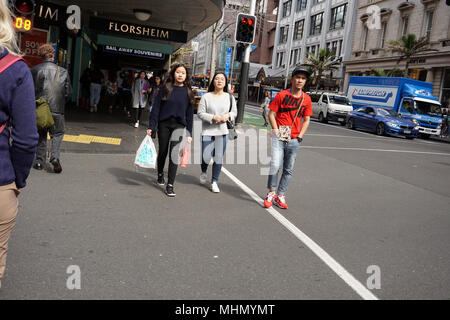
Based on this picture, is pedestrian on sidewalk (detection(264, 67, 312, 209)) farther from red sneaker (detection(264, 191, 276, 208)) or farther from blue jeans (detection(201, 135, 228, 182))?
blue jeans (detection(201, 135, 228, 182))

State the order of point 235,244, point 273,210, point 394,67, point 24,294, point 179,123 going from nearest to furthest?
point 24,294
point 235,244
point 273,210
point 179,123
point 394,67

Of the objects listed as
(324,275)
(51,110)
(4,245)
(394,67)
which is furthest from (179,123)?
(394,67)

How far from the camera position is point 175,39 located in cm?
1483

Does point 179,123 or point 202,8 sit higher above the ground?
point 202,8

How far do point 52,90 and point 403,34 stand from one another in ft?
119

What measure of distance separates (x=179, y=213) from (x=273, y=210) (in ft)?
4.23

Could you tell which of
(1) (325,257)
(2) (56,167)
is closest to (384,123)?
(2) (56,167)

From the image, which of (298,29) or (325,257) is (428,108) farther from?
(298,29)

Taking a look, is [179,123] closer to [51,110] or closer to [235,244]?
[51,110]

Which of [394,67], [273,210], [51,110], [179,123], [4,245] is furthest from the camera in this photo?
[394,67]

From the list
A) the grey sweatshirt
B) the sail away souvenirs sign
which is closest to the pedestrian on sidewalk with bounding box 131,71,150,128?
the sail away souvenirs sign

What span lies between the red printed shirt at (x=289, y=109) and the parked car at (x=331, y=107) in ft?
75.7

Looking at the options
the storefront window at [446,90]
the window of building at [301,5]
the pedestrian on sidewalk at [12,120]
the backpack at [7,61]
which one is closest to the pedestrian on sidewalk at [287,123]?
the pedestrian on sidewalk at [12,120]

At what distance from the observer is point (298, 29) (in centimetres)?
5788
